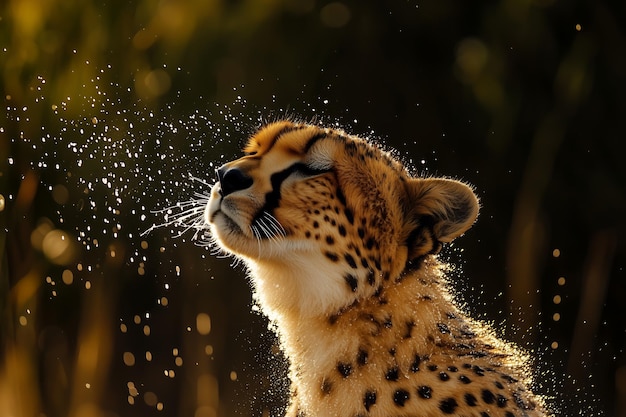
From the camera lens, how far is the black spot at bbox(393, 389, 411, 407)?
7.05 feet

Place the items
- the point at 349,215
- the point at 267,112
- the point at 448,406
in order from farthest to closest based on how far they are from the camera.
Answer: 1. the point at 267,112
2. the point at 349,215
3. the point at 448,406

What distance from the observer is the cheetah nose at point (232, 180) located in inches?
91.0

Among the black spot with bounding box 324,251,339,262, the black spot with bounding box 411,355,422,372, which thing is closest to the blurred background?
the black spot with bounding box 324,251,339,262

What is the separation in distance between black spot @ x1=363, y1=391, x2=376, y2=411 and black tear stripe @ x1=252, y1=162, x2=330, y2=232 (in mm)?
489

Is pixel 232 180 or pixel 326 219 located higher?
pixel 232 180

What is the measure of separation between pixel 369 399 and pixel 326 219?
0.44 meters

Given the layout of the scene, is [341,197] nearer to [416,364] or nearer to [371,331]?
[371,331]

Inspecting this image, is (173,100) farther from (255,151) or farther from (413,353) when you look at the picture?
(413,353)

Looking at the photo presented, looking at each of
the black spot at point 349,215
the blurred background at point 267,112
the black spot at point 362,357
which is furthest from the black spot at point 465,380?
the blurred background at point 267,112

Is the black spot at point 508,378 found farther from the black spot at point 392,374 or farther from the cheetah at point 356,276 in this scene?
the black spot at point 392,374

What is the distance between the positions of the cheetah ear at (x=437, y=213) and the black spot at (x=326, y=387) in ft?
1.20

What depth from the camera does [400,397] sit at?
215cm

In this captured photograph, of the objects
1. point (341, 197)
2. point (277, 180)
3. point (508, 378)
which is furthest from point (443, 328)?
point (277, 180)

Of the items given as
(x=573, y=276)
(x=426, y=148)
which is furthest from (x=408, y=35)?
(x=573, y=276)
